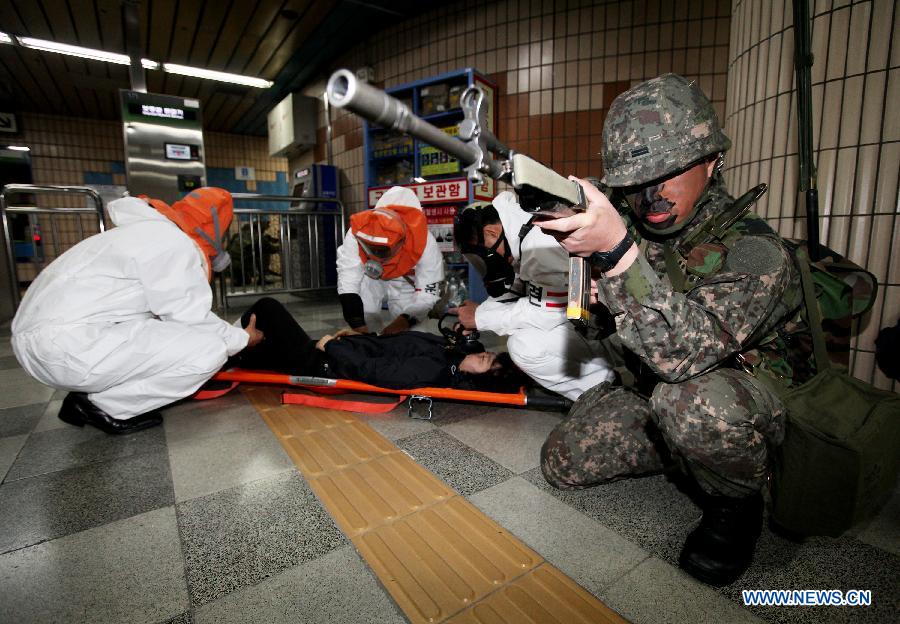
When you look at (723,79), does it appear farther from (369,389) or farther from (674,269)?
(369,389)

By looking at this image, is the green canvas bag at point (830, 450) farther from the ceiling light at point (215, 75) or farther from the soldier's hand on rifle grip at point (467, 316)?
the ceiling light at point (215, 75)

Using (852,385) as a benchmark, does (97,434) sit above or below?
below

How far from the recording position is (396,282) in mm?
3842

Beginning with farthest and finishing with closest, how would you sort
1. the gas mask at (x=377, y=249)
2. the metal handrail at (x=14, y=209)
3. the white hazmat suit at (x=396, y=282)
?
the metal handrail at (x=14, y=209)
the white hazmat suit at (x=396, y=282)
the gas mask at (x=377, y=249)

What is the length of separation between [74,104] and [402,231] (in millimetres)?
9601

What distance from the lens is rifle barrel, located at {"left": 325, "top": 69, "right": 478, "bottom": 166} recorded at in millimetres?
638

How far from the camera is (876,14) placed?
68.7 inches

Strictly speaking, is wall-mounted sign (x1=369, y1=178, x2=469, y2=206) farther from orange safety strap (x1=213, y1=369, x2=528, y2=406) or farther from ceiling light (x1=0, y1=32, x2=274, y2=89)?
ceiling light (x1=0, y1=32, x2=274, y2=89)

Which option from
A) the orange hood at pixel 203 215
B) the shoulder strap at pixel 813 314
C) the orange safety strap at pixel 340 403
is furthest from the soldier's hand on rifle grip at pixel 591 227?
the orange hood at pixel 203 215

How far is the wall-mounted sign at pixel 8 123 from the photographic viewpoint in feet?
28.2

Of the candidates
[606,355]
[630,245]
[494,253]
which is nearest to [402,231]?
[494,253]

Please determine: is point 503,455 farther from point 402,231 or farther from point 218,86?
point 218,86

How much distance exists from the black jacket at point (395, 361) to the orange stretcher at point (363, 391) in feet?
0.15

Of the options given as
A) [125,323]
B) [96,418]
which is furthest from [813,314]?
[96,418]
